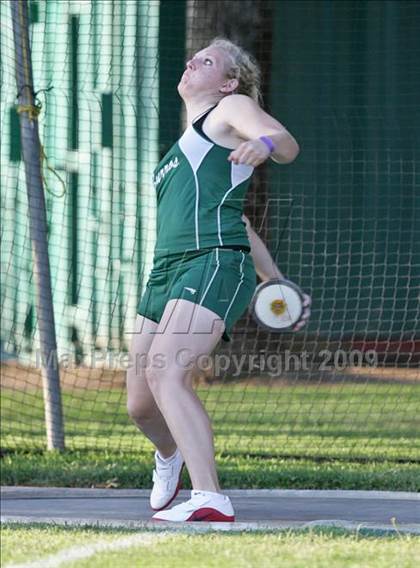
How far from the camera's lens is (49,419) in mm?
7414

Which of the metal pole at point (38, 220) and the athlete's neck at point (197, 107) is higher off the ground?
the athlete's neck at point (197, 107)

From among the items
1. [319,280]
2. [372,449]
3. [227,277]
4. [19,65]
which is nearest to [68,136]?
[319,280]

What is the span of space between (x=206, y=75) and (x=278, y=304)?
1.04 metres

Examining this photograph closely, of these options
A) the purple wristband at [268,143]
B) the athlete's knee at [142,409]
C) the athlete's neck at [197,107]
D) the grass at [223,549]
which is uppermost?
the athlete's neck at [197,107]

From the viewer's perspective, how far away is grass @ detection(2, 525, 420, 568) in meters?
4.04

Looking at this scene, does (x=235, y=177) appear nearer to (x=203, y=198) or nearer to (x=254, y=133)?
(x=203, y=198)

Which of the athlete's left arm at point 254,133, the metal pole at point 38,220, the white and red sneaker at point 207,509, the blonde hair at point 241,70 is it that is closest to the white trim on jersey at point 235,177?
the athlete's left arm at point 254,133

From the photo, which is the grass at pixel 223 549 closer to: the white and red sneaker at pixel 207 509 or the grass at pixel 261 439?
the white and red sneaker at pixel 207 509

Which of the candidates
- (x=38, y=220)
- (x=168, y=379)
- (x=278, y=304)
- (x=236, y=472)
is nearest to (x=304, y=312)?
(x=278, y=304)

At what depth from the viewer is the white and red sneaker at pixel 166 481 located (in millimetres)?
5359

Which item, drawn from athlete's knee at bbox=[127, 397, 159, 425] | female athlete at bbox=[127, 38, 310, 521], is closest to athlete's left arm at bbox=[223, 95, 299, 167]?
female athlete at bbox=[127, 38, 310, 521]

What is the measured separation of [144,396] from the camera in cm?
526

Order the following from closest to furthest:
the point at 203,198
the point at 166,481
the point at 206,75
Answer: the point at 203,198 → the point at 206,75 → the point at 166,481

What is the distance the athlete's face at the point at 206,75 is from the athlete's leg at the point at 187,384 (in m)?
0.91
